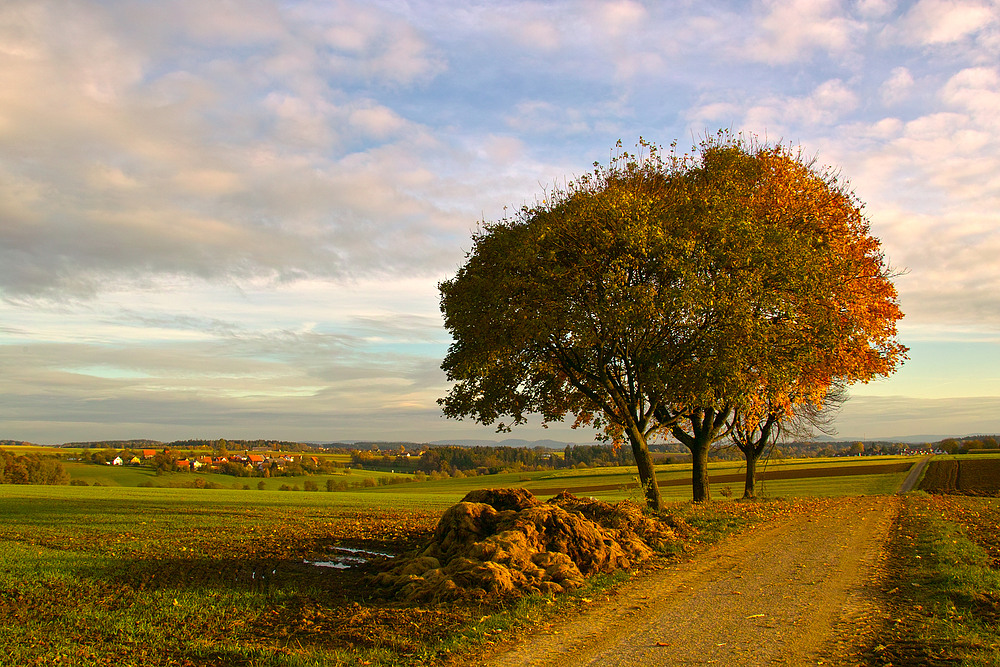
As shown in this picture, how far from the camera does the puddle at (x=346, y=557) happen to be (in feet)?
45.4

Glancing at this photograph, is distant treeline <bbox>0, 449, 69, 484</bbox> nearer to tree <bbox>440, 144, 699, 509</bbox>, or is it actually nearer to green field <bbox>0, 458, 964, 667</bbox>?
green field <bbox>0, 458, 964, 667</bbox>

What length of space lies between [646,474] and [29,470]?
68.6 m

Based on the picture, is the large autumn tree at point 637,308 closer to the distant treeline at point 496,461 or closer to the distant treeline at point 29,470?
the distant treeline at point 29,470

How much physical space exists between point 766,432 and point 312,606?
93.8ft

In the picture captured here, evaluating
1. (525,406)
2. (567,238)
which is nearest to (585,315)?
(567,238)

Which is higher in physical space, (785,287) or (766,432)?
(785,287)

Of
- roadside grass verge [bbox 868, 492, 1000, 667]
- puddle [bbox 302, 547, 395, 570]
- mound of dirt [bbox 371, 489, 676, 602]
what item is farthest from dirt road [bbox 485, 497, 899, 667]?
puddle [bbox 302, 547, 395, 570]

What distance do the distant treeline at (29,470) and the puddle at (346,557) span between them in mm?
63129

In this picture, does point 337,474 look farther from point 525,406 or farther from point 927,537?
point 927,537

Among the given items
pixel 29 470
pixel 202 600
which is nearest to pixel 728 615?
pixel 202 600

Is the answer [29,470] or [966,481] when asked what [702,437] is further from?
Result: [29,470]

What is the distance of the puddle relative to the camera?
13.8m

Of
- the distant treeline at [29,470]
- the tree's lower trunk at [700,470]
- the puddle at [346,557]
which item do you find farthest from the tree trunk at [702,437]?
the distant treeline at [29,470]

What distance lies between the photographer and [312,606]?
10.0m
